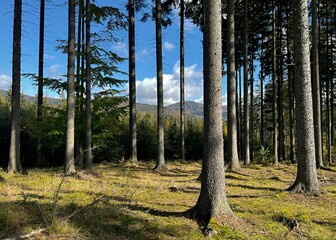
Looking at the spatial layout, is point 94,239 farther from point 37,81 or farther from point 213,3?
point 37,81

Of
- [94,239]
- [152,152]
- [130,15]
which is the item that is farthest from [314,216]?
[152,152]

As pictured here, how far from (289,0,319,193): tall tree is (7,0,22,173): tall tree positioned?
9.36 metres

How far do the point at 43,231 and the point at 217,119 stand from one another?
3250 millimetres

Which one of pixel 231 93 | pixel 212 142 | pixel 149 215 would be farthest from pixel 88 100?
pixel 212 142

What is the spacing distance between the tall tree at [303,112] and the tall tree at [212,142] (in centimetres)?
345

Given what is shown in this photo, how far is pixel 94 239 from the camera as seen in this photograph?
3.84 meters

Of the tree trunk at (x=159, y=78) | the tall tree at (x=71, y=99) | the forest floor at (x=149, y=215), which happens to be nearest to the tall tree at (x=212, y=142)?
the forest floor at (x=149, y=215)

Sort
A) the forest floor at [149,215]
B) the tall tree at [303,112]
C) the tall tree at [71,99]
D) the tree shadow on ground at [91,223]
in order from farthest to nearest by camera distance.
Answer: the tall tree at [71,99], the tall tree at [303,112], the forest floor at [149,215], the tree shadow on ground at [91,223]

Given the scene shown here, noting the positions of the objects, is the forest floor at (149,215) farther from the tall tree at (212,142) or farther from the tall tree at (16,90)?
the tall tree at (16,90)

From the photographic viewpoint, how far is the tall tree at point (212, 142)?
493 cm

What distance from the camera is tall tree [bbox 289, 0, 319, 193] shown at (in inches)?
288

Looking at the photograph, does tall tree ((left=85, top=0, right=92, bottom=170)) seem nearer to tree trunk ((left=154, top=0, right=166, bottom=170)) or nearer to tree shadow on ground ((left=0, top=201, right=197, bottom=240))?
tree trunk ((left=154, top=0, right=166, bottom=170))

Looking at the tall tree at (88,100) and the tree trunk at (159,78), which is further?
the tree trunk at (159,78)

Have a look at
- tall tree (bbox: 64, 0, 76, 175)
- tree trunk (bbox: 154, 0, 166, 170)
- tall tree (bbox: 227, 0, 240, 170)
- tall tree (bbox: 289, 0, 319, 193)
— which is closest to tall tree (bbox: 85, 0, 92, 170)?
tall tree (bbox: 64, 0, 76, 175)
